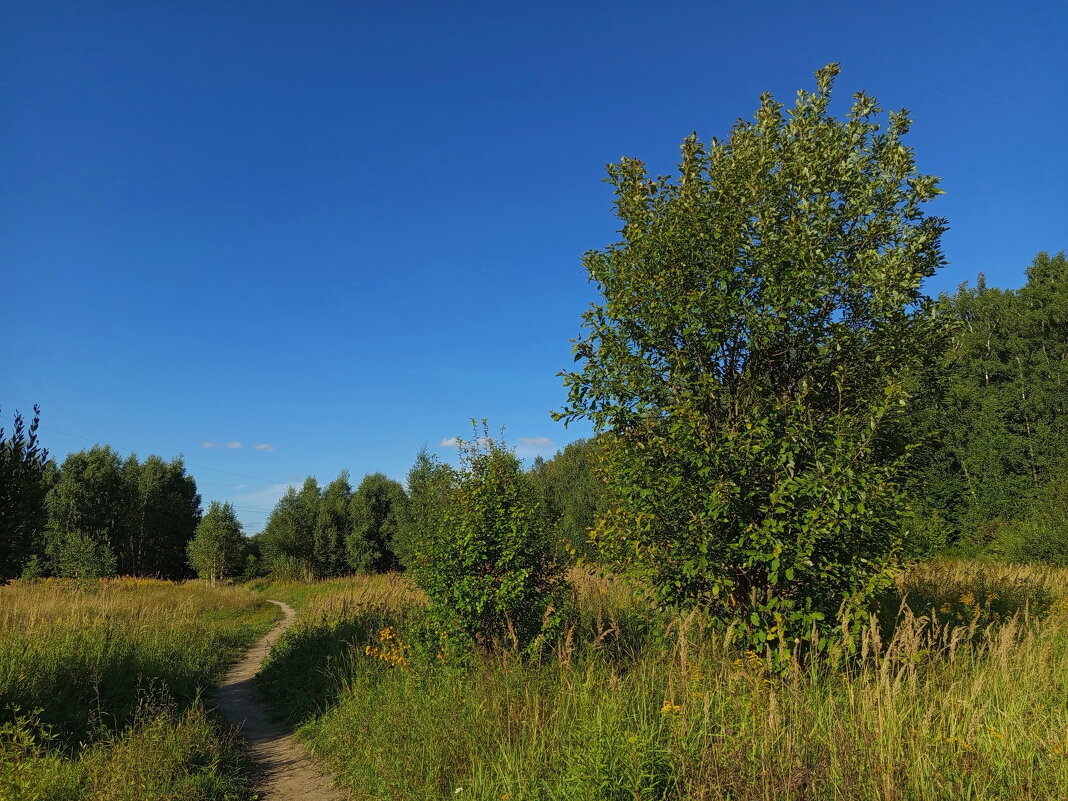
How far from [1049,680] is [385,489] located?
209 feet

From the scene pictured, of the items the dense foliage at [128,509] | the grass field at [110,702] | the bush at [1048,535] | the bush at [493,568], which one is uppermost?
the dense foliage at [128,509]

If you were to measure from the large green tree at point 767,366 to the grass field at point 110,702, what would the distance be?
5829 mm

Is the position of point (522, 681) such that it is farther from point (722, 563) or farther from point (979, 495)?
point (979, 495)

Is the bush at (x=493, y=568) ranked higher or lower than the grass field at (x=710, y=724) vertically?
higher

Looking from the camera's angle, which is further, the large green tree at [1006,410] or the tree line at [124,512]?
the tree line at [124,512]

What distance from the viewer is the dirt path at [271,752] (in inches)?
265

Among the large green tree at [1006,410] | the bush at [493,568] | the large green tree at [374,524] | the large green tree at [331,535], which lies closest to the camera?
the bush at [493,568]

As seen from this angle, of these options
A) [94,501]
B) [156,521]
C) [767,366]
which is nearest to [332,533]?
[156,521]

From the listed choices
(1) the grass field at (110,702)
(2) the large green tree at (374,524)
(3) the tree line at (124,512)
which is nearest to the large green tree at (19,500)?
(1) the grass field at (110,702)

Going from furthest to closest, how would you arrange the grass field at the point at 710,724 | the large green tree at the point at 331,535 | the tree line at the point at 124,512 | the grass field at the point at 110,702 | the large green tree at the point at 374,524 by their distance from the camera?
the large green tree at the point at 331,535, the large green tree at the point at 374,524, the tree line at the point at 124,512, the grass field at the point at 110,702, the grass field at the point at 710,724

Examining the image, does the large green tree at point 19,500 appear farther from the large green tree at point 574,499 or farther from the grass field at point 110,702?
the large green tree at point 574,499

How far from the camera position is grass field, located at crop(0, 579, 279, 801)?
591cm

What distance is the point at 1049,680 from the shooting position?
584 cm


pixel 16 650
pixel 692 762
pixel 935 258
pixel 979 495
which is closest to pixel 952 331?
pixel 935 258
